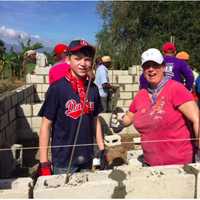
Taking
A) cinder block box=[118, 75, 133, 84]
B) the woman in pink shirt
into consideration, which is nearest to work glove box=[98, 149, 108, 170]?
the woman in pink shirt

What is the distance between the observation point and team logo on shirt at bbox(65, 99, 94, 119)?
10.3 feet

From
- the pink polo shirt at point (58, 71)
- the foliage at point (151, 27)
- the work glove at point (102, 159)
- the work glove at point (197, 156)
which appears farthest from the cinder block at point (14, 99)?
the foliage at point (151, 27)

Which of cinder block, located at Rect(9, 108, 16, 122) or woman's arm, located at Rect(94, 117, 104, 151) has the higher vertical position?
woman's arm, located at Rect(94, 117, 104, 151)

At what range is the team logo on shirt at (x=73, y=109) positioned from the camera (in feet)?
10.3

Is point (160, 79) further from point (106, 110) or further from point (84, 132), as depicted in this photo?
point (106, 110)

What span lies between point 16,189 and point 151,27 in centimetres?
2411

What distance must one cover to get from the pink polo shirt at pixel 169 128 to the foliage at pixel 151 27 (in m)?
21.5

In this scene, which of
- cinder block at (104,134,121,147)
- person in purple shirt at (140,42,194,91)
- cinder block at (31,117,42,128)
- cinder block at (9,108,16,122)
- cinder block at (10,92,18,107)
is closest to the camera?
person in purple shirt at (140,42,194,91)

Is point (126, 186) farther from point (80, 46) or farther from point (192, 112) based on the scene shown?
point (80, 46)

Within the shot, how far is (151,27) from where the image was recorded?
85.3 ft

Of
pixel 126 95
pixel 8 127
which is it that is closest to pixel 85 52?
pixel 8 127

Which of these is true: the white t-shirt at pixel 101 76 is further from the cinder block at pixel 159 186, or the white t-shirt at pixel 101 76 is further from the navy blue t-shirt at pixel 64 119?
the cinder block at pixel 159 186

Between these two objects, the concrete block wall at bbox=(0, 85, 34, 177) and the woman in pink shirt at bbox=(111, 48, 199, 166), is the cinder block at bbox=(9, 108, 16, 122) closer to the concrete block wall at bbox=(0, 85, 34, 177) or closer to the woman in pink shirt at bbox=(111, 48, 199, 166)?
the concrete block wall at bbox=(0, 85, 34, 177)

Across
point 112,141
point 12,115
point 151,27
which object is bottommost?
point 112,141
